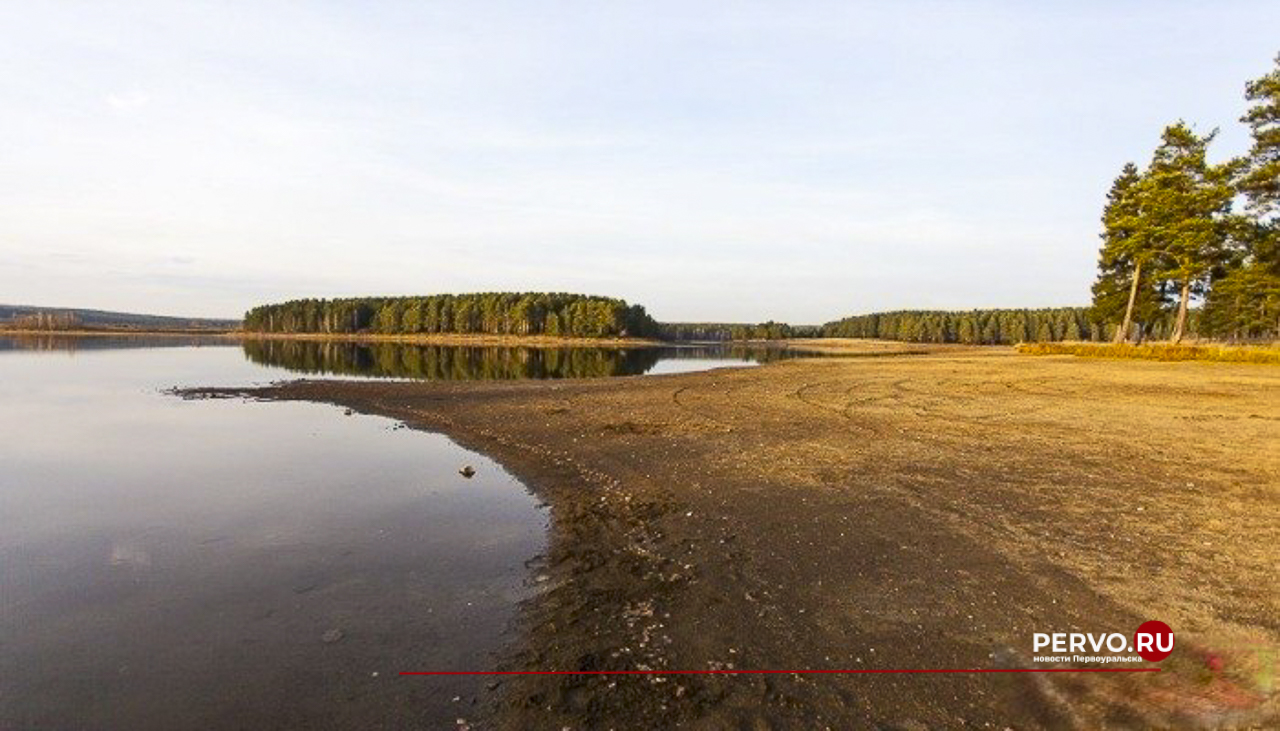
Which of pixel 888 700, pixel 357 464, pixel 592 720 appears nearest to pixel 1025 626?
pixel 888 700

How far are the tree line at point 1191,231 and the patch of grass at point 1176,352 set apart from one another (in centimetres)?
517

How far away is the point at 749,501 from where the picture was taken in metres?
14.1

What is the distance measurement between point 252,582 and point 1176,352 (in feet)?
195

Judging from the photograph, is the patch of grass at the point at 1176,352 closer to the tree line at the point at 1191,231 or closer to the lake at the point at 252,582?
the tree line at the point at 1191,231

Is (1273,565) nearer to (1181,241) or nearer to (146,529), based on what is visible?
(146,529)

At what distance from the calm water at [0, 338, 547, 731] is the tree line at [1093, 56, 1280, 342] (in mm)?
58202

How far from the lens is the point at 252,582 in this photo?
34.2ft

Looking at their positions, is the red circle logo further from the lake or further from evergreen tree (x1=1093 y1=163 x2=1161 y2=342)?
evergreen tree (x1=1093 y1=163 x2=1161 y2=342)

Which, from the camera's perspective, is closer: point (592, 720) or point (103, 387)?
point (592, 720)

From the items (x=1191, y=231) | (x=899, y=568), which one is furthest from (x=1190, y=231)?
(x=899, y=568)

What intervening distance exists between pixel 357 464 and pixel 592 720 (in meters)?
16.6

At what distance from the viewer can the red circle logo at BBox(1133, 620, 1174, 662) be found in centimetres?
732

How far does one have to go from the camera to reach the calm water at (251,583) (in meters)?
7.07

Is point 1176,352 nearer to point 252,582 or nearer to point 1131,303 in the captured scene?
point 1131,303
